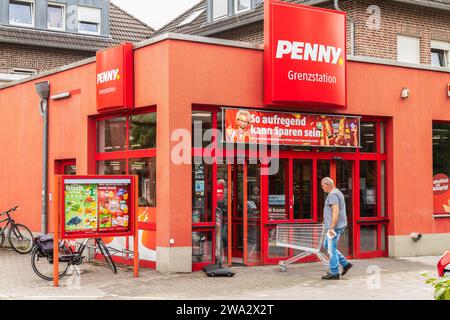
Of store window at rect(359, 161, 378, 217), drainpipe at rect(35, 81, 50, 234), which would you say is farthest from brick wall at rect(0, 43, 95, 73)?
store window at rect(359, 161, 378, 217)

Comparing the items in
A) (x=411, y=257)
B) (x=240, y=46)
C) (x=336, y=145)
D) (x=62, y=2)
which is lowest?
(x=411, y=257)

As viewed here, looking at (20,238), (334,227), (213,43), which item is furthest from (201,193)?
(20,238)

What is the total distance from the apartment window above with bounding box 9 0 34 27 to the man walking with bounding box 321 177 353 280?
21087 mm

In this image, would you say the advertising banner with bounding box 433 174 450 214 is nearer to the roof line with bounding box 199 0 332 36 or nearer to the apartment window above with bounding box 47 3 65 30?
the roof line with bounding box 199 0 332 36

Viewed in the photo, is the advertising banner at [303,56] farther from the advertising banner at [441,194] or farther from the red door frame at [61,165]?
the red door frame at [61,165]

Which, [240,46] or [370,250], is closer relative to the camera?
[240,46]

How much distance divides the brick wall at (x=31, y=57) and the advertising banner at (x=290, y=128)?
55.1 ft

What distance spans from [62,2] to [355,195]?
20344 millimetres

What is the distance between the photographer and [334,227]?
11602mm

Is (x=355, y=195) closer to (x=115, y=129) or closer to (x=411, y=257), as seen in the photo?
(x=411, y=257)

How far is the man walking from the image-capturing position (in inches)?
450

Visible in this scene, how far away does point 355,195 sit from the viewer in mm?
14492
